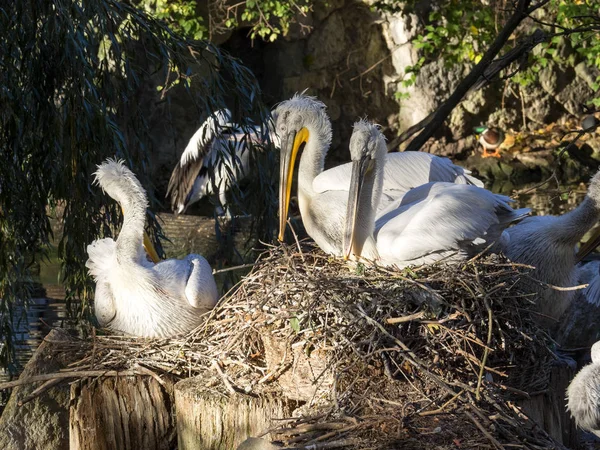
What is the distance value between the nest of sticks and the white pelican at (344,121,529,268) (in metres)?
0.16

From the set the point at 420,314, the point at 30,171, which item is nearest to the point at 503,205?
the point at 420,314

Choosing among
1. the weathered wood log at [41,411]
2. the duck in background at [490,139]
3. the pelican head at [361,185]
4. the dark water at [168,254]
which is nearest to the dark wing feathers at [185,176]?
the dark water at [168,254]

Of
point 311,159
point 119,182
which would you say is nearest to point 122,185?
point 119,182

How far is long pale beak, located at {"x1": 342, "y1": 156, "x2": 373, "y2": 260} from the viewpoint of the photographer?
3744mm

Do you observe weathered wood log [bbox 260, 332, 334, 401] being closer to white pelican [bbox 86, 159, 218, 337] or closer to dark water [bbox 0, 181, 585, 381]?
white pelican [bbox 86, 159, 218, 337]

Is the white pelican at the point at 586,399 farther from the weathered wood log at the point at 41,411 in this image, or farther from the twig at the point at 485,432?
the weathered wood log at the point at 41,411

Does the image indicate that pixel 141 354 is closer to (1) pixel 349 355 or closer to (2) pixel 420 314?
(1) pixel 349 355

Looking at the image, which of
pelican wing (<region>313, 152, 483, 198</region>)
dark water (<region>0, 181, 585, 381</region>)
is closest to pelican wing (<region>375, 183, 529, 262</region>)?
pelican wing (<region>313, 152, 483, 198</region>)

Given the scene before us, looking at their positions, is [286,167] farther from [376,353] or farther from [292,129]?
[376,353]

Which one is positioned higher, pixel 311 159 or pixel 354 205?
pixel 311 159

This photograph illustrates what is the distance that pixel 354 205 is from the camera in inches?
148

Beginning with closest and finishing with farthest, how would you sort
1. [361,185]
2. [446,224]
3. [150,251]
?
[446,224]
[361,185]
[150,251]

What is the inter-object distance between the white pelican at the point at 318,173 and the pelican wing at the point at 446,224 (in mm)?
278

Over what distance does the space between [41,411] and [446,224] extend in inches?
71.8
